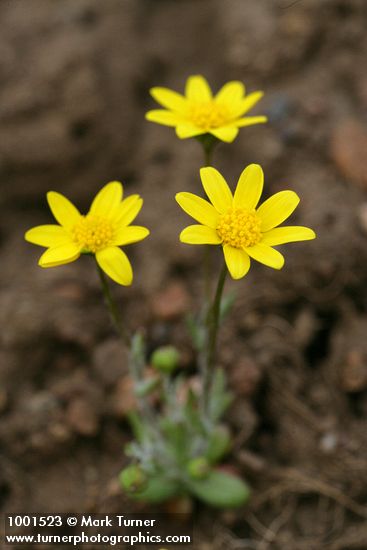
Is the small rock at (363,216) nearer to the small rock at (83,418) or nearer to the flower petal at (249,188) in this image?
the flower petal at (249,188)

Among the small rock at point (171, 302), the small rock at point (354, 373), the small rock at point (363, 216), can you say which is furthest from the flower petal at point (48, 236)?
the small rock at point (363, 216)

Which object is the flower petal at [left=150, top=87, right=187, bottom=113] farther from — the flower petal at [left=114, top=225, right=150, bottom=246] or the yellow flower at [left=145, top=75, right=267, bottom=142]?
the flower petal at [left=114, top=225, right=150, bottom=246]

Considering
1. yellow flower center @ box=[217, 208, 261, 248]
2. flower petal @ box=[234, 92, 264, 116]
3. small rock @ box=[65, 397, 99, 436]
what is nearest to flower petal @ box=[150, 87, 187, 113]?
flower petal @ box=[234, 92, 264, 116]

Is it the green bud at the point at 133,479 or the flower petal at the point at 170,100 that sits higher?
the flower petal at the point at 170,100

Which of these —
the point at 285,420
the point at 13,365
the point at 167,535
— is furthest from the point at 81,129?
the point at 167,535

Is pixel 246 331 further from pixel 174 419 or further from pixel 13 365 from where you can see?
pixel 13 365

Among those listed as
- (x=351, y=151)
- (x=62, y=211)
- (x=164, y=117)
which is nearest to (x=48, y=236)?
(x=62, y=211)
